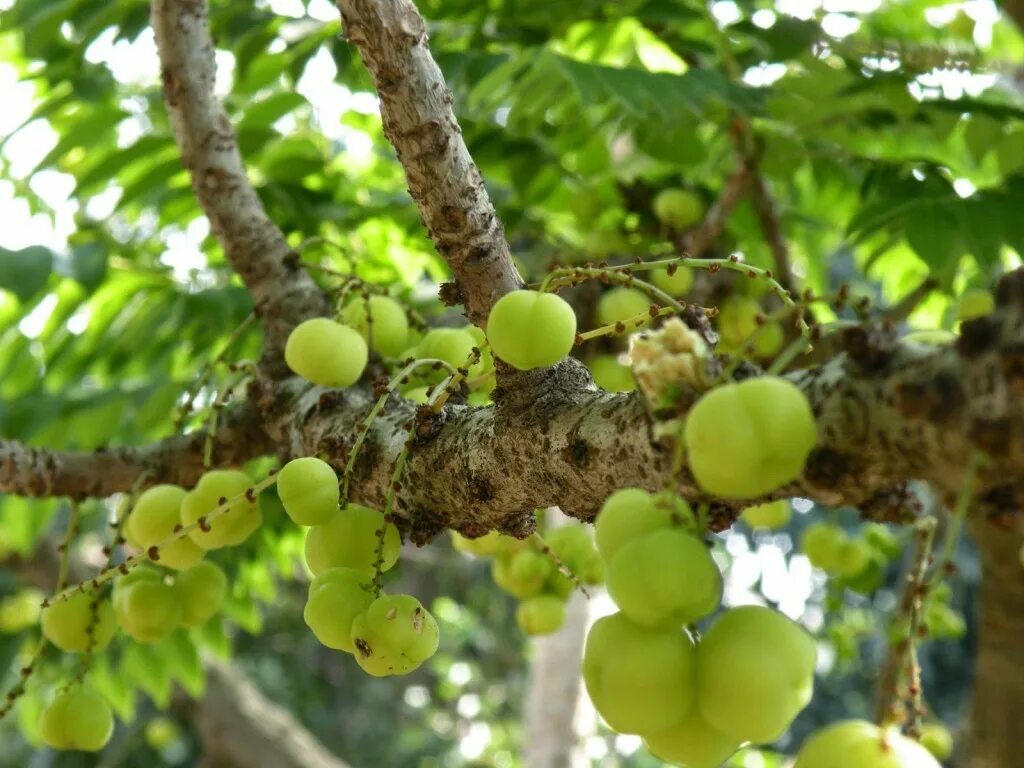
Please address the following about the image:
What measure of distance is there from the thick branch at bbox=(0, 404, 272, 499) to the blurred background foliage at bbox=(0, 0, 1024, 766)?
15.3 inches

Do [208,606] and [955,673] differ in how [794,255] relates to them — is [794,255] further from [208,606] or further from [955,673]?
[955,673]

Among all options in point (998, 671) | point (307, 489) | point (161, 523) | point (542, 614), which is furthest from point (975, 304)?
point (998, 671)

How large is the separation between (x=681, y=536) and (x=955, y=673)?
9.47 m

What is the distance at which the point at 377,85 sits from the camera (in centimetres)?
127

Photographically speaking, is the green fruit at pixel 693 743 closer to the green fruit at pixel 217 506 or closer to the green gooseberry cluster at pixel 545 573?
the green fruit at pixel 217 506

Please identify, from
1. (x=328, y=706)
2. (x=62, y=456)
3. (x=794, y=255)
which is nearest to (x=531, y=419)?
(x=62, y=456)

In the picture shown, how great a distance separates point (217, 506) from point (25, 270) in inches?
37.8

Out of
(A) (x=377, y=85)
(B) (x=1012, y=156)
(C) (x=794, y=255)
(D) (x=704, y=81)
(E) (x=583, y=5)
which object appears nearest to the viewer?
(A) (x=377, y=85)

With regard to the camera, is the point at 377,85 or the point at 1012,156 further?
the point at 1012,156

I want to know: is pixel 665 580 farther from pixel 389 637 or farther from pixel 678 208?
pixel 678 208

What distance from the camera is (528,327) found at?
1064 mm

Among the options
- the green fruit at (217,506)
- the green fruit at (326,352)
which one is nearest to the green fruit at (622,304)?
the green fruit at (326,352)

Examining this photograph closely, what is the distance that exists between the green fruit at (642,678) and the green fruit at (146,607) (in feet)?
3.27

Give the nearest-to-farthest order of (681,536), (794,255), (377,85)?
(681,536)
(377,85)
(794,255)
